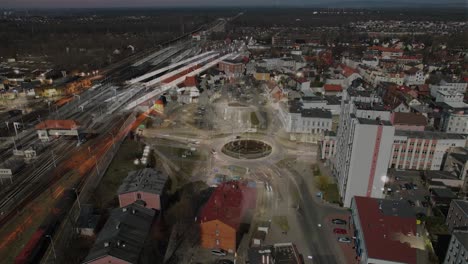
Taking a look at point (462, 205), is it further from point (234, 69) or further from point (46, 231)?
point (234, 69)

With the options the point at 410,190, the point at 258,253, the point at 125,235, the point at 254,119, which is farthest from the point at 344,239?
the point at 254,119

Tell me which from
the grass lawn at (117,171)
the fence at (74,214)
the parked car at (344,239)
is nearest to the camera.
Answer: the fence at (74,214)

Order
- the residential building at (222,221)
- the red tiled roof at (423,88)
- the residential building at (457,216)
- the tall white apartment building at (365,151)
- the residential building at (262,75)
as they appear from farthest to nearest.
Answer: the residential building at (262,75) → the red tiled roof at (423,88) → the tall white apartment building at (365,151) → the residential building at (457,216) → the residential building at (222,221)

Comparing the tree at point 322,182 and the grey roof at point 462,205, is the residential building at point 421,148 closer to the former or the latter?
the tree at point 322,182

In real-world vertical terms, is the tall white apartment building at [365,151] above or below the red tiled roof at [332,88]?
above

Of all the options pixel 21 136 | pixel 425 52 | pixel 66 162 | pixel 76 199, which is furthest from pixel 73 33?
pixel 425 52

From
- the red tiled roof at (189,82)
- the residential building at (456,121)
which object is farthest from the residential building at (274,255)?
the red tiled roof at (189,82)

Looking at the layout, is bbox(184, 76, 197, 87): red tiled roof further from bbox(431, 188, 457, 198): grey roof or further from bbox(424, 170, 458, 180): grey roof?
bbox(431, 188, 457, 198): grey roof
